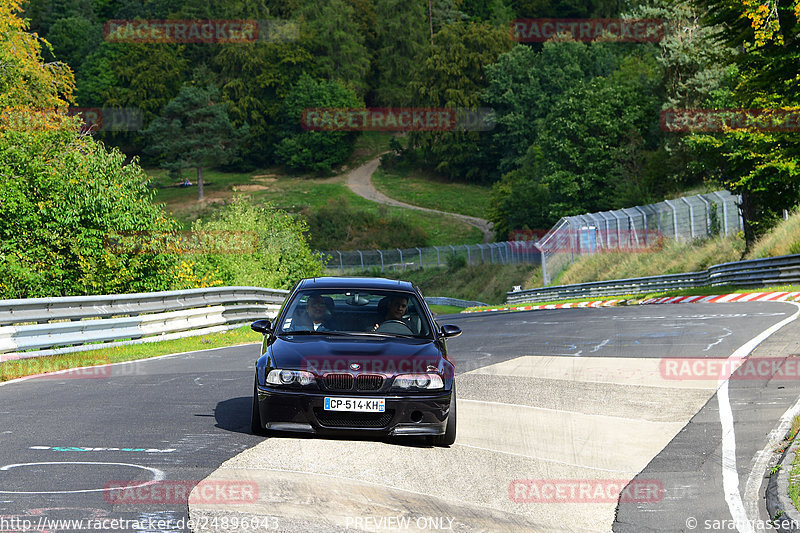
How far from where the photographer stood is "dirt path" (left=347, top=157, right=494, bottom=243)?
319ft

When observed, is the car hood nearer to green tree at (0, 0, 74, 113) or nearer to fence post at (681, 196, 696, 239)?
green tree at (0, 0, 74, 113)

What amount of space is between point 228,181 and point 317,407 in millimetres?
112203

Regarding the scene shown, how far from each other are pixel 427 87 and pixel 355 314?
109 meters

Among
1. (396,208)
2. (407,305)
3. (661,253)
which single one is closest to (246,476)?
(407,305)

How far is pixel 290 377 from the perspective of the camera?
8320 millimetres

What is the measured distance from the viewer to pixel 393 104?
5123 inches

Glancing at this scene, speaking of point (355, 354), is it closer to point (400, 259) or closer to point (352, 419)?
point (352, 419)

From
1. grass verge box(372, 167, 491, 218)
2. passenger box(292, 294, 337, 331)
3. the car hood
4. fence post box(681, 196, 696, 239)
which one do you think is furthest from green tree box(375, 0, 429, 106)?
the car hood

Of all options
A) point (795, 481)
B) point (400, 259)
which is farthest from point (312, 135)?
point (795, 481)

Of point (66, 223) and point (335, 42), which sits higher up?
point (335, 42)

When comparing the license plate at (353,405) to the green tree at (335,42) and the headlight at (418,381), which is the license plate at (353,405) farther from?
the green tree at (335,42)

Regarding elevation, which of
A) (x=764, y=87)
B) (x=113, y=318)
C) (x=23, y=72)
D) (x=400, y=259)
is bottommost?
(x=400, y=259)

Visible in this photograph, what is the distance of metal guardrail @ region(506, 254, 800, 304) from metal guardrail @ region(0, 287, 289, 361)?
634 inches

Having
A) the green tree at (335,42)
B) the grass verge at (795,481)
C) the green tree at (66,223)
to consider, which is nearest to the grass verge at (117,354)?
the green tree at (66,223)
